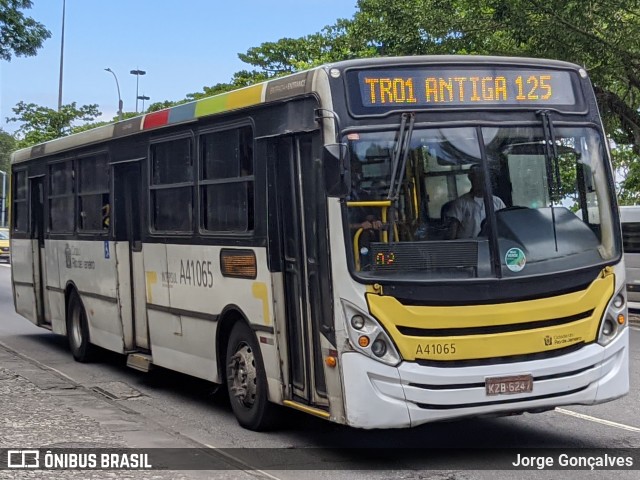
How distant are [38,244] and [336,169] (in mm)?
8990

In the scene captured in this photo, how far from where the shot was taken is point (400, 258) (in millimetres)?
7172

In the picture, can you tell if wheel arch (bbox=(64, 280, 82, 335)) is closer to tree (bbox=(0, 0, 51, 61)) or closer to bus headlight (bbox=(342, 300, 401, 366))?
bus headlight (bbox=(342, 300, 401, 366))

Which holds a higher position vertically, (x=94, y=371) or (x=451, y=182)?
(x=451, y=182)

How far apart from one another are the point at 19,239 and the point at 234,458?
9.33m

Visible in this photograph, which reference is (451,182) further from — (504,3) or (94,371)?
(504,3)

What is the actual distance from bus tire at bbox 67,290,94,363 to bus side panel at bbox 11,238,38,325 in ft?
5.78

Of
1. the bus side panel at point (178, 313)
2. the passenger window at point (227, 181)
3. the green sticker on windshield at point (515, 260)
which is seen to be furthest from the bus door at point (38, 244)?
the green sticker on windshield at point (515, 260)

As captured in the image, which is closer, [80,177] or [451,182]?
[451,182]

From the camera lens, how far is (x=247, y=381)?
28.8 ft

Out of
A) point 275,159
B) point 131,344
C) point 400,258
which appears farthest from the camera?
point 131,344

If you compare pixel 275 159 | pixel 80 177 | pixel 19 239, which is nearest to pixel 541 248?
pixel 275 159

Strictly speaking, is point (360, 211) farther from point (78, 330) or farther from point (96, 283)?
point (78, 330)

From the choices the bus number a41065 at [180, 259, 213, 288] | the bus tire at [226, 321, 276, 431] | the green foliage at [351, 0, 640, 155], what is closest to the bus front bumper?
the bus tire at [226, 321, 276, 431]

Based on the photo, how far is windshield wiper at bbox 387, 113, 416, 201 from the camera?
723 cm
